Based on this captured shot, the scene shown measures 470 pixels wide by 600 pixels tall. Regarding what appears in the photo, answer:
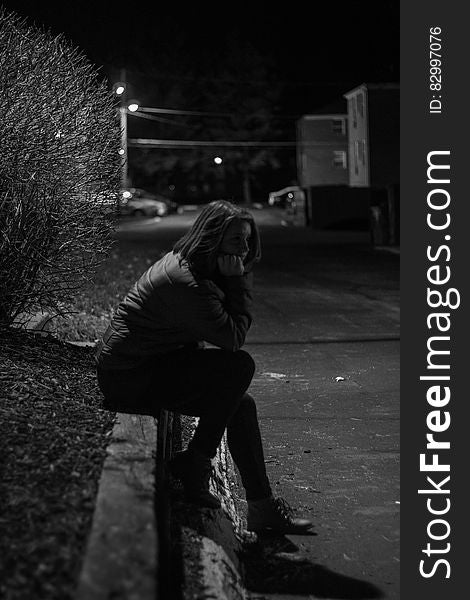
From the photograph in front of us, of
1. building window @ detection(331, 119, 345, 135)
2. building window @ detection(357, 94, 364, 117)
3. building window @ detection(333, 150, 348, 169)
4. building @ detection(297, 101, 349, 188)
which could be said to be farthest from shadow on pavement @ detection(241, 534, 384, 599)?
building window @ detection(333, 150, 348, 169)

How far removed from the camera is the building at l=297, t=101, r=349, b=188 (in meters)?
67.8

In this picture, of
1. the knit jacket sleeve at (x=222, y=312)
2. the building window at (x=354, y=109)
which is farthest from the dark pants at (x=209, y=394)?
the building window at (x=354, y=109)

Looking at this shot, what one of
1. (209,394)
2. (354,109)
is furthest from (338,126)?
(209,394)

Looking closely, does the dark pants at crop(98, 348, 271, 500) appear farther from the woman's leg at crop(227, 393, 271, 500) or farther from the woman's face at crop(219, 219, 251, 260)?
the woman's face at crop(219, 219, 251, 260)

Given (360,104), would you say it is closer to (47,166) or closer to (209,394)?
(47,166)

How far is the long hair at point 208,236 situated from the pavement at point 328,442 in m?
1.32

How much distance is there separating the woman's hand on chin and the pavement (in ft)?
4.15

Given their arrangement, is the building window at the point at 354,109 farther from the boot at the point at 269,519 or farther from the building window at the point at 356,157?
the boot at the point at 269,519

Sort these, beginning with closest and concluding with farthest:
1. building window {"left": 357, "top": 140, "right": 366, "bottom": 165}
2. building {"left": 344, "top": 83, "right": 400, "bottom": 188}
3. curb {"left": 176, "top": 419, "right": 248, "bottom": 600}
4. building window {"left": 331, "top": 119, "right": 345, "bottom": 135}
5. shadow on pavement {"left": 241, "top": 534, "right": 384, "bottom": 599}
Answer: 1. curb {"left": 176, "top": 419, "right": 248, "bottom": 600}
2. shadow on pavement {"left": 241, "top": 534, "right": 384, "bottom": 599}
3. building {"left": 344, "top": 83, "right": 400, "bottom": 188}
4. building window {"left": 357, "top": 140, "right": 366, "bottom": 165}
5. building window {"left": 331, "top": 119, "right": 345, "bottom": 135}

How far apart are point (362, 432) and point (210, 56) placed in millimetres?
83125

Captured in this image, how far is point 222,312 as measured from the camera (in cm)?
516

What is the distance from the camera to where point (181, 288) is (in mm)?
5117

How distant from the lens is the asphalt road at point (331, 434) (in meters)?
4.93

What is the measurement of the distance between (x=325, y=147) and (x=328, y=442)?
2452 inches
